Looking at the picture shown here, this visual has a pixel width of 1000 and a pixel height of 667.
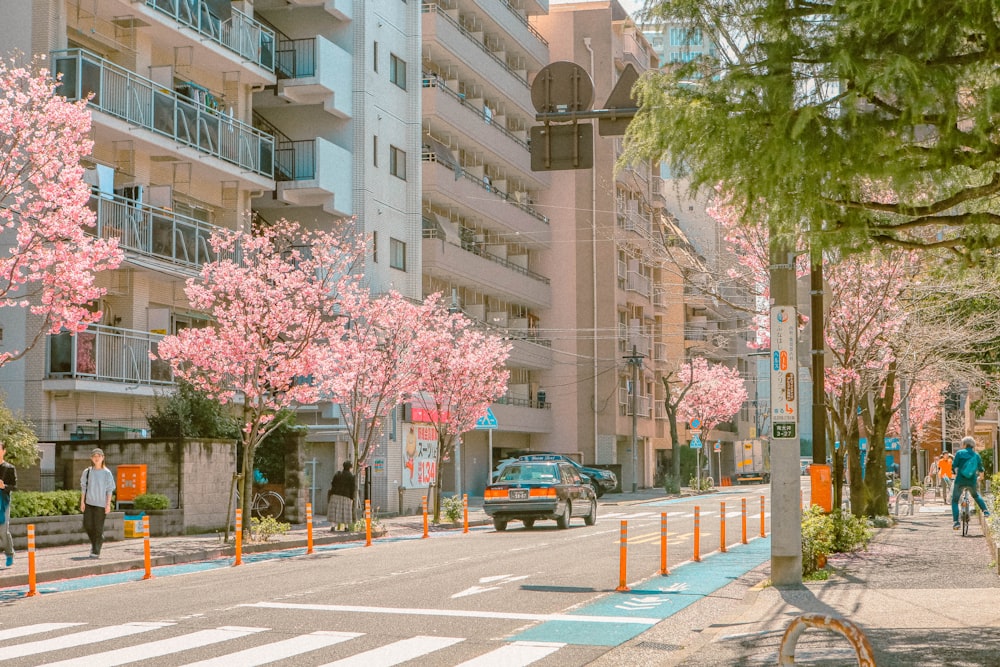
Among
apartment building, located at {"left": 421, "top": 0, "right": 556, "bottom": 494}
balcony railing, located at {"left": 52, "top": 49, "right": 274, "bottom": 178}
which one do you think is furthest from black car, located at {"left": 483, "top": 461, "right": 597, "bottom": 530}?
apartment building, located at {"left": 421, "top": 0, "right": 556, "bottom": 494}

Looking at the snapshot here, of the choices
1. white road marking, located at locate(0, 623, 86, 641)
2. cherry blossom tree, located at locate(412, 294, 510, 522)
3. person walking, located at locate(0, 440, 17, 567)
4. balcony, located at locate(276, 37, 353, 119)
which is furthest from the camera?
balcony, located at locate(276, 37, 353, 119)

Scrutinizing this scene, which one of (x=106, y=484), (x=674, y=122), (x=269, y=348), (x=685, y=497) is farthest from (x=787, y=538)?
(x=685, y=497)

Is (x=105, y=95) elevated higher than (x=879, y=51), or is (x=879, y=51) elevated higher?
(x=105, y=95)

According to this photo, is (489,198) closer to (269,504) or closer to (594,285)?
(594,285)

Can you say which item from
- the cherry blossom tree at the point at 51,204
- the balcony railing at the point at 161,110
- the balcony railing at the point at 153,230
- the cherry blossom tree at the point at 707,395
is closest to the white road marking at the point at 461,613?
the cherry blossom tree at the point at 51,204

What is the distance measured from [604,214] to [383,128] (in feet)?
82.2

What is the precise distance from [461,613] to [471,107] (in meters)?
43.0

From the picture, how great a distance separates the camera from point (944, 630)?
1052 centimetres

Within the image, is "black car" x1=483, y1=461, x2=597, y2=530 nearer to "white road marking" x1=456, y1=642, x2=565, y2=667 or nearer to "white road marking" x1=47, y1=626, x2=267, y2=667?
"white road marking" x1=47, y1=626, x2=267, y2=667

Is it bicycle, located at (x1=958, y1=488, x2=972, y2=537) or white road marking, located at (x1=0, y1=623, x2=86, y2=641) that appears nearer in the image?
white road marking, located at (x1=0, y1=623, x2=86, y2=641)

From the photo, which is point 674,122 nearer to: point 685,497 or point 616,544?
point 616,544

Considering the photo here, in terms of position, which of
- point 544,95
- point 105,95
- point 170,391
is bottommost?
point 170,391

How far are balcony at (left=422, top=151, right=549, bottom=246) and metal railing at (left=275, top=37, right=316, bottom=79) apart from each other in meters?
9.14

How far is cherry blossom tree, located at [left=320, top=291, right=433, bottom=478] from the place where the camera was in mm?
30969
